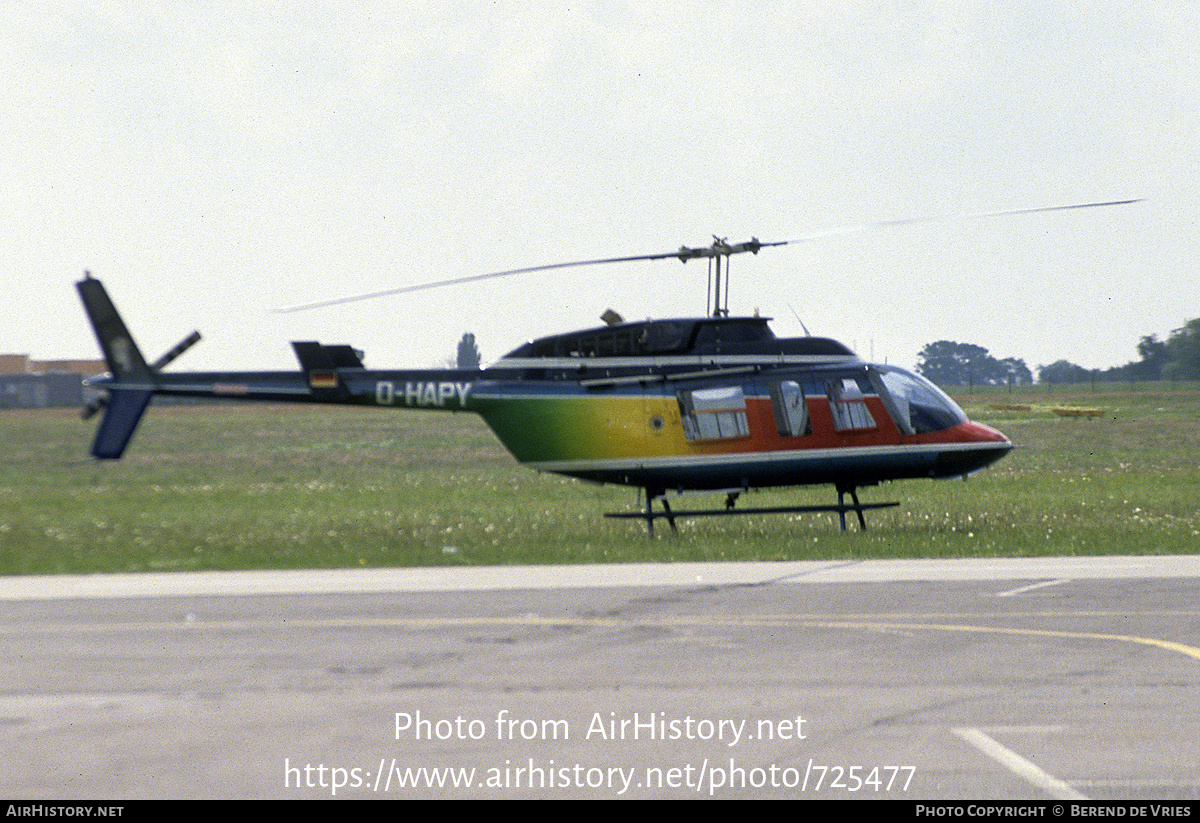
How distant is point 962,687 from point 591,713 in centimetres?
296

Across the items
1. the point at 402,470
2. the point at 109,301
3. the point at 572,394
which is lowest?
the point at 402,470

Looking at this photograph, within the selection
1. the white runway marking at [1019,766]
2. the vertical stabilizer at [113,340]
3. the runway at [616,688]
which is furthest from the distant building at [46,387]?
the white runway marking at [1019,766]

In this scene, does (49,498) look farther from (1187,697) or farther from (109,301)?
(1187,697)

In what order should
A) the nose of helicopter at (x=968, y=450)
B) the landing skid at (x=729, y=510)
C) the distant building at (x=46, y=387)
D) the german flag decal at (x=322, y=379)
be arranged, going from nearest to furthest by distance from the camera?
the landing skid at (x=729, y=510)
the nose of helicopter at (x=968, y=450)
the german flag decal at (x=322, y=379)
the distant building at (x=46, y=387)

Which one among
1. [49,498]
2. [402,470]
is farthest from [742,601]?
[402,470]

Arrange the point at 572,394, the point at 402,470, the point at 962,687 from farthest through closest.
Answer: the point at 402,470
the point at 572,394
the point at 962,687

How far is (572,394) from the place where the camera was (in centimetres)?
2027

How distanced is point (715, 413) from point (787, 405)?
114 centimetres

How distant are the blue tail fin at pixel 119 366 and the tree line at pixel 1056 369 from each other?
133 meters

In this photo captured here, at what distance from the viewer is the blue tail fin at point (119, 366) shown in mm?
21656

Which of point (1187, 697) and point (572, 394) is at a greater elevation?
point (572, 394)

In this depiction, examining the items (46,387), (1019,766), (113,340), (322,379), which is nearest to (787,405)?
(322,379)

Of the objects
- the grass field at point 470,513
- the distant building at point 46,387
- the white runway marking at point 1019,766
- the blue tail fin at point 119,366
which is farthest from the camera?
the distant building at point 46,387

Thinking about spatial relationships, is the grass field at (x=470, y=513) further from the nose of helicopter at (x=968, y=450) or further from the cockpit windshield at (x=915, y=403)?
the cockpit windshield at (x=915, y=403)
